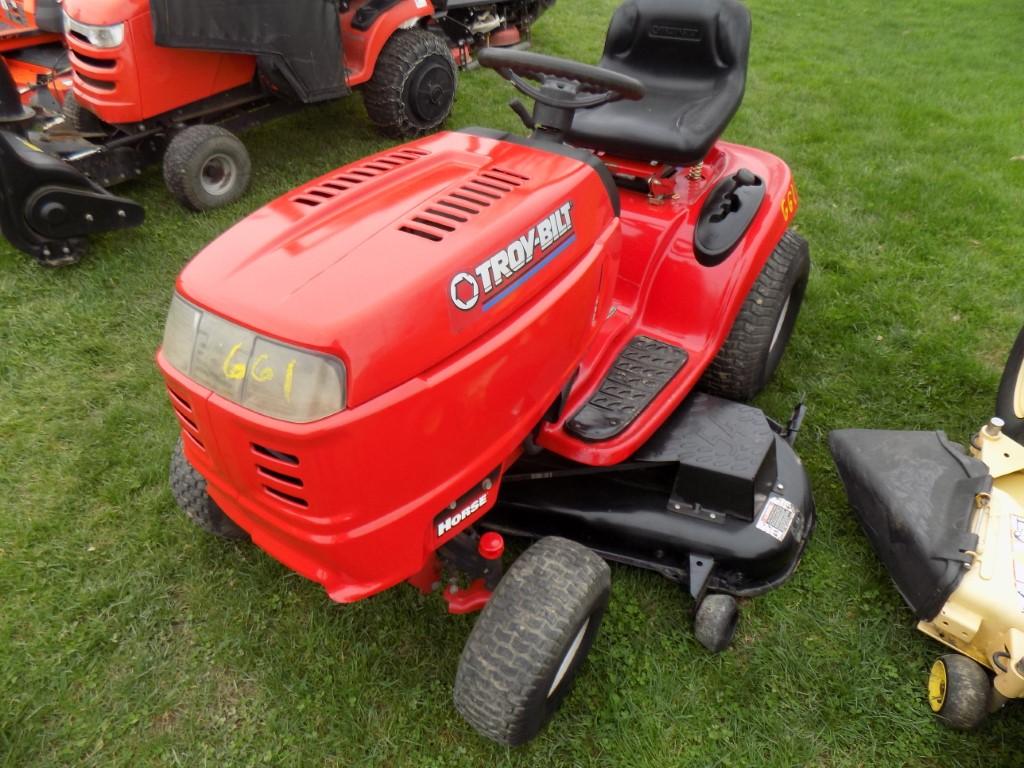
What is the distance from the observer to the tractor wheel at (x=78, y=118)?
3.97 metres

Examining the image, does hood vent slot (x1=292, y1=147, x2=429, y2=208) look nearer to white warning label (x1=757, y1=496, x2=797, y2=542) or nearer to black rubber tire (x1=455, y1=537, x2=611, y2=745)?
black rubber tire (x1=455, y1=537, x2=611, y2=745)

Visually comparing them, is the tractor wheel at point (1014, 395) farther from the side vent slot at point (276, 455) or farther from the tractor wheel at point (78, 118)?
the tractor wheel at point (78, 118)

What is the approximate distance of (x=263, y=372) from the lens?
136 centimetres

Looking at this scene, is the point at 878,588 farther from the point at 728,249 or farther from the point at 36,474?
the point at 36,474

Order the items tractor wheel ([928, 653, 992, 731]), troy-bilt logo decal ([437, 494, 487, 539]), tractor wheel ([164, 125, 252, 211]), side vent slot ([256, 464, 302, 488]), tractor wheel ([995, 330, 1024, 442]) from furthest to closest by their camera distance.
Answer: tractor wheel ([164, 125, 252, 211]) < tractor wheel ([995, 330, 1024, 442]) < tractor wheel ([928, 653, 992, 731]) < troy-bilt logo decal ([437, 494, 487, 539]) < side vent slot ([256, 464, 302, 488])

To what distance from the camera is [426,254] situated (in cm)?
152

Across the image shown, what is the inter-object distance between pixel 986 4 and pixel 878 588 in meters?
8.56

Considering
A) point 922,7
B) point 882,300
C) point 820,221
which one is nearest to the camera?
point 882,300

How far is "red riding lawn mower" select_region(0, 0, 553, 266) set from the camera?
3393mm

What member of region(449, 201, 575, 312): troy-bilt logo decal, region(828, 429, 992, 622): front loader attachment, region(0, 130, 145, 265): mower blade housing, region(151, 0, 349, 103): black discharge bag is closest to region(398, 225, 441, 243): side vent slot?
region(449, 201, 575, 312): troy-bilt logo decal

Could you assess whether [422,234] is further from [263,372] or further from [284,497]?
[284,497]

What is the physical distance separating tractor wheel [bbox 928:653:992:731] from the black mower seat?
5.42ft

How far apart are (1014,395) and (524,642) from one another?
6.29 feet

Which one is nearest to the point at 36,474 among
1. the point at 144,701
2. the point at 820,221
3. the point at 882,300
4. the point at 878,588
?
the point at 144,701
